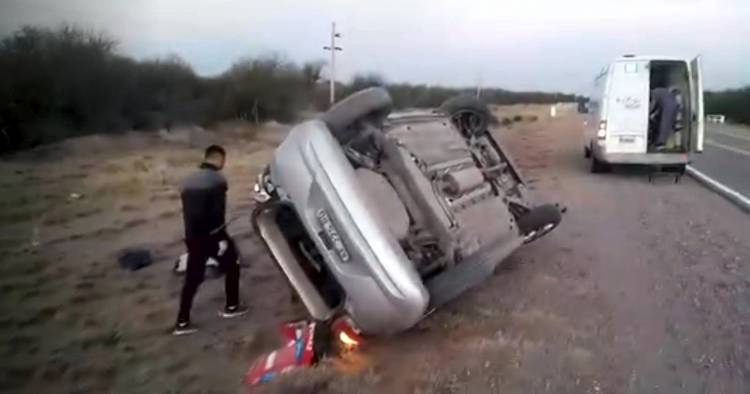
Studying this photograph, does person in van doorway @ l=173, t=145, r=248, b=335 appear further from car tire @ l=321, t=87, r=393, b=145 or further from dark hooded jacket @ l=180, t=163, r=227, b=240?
car tire @ l=321, t=87, r=393, b=145

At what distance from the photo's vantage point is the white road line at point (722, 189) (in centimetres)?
695

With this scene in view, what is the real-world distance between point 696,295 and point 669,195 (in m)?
4.06

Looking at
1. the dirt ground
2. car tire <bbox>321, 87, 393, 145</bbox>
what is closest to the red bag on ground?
the dirt ground

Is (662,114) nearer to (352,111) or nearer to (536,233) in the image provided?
(536,233)

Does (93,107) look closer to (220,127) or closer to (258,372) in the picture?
(220,127)

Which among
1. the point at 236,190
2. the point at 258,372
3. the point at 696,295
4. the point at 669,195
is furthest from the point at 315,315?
the point at 669,195

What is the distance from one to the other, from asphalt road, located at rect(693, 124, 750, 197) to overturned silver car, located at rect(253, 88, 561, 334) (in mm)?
5457

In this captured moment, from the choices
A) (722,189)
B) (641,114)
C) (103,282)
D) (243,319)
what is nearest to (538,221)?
(243,319)

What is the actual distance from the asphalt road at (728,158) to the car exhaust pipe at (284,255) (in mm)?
6217

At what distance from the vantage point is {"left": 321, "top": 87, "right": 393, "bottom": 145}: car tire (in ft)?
9.30

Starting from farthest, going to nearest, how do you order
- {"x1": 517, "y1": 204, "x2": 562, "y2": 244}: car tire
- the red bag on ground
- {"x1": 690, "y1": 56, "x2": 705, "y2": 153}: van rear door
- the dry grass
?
{"x1": 690, "y1": 56, "x2": 705, "y2": 153}: van rear door
{"x1": 517, "y1": 204, "x2": 562, "y2": 244}: car tire
the red bag on ground
the dry grass

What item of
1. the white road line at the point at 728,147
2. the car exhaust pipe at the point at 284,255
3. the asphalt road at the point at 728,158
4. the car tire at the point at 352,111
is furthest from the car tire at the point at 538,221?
the white road line at the point at 728,147

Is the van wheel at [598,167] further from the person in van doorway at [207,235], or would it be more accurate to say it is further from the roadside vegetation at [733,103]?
the person in van doorway at [207,235]

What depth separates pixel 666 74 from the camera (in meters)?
8.98
